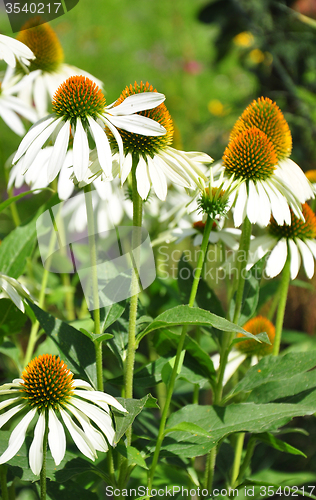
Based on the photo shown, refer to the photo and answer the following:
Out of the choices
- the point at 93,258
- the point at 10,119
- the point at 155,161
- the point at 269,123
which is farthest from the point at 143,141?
the point at 10,119

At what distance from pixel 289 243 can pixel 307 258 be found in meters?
0.04

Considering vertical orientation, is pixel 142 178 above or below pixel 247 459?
above

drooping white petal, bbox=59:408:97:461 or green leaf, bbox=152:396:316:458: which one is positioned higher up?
drooping white petal, bbox=59:408:97:461

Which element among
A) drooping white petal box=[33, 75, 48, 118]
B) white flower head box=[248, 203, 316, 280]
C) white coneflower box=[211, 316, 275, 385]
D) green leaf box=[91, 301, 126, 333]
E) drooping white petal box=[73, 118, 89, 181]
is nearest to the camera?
drooping white petal box=[73, 118, 89, 181]

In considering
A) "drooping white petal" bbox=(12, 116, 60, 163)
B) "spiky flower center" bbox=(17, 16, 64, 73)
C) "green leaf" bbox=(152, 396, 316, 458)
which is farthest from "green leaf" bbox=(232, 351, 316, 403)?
"spiky flower center" bbox=(17, 16, 64, 73)

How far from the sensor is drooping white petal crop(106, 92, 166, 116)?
1.47 feet

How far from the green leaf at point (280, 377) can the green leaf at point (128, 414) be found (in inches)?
7.1

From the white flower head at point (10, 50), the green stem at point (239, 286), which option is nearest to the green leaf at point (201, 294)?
the green stem at point (239, 286)

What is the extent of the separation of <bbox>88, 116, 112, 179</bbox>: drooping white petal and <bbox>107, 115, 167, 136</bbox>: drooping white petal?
0.02 metres

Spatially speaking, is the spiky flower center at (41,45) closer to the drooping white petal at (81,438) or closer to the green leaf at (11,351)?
the green leaf at (11,351)

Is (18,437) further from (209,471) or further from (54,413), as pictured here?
(209,471)

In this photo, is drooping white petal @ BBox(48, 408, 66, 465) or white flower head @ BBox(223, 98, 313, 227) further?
white flower head @ BBox(223, 98, 313, 227)

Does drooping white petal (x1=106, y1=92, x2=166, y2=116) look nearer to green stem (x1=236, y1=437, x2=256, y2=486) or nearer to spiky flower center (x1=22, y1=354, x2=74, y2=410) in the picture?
spiky flower center (x1=22, y1=354, x2=74, y2=410)

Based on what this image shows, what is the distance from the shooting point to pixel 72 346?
57 centimetres
